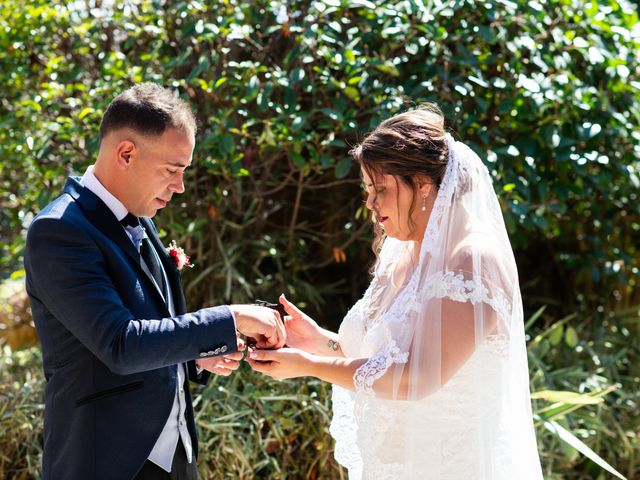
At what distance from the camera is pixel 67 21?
4668mm

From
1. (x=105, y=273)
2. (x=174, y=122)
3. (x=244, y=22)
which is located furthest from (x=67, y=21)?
(x=105, y=273)

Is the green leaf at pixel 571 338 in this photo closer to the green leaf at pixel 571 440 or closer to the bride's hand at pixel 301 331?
the green leaf at pixel 571 440

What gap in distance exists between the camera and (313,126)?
175 inches

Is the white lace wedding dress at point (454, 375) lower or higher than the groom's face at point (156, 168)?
lower

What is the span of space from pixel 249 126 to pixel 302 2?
748 millimetres

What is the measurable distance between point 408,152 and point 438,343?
0.63 meters

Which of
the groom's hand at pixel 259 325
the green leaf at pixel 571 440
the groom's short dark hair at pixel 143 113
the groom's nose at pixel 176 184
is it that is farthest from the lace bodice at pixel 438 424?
the green leaf at pixel 571 440

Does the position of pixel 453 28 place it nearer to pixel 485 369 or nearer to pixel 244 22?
pixel 244 22

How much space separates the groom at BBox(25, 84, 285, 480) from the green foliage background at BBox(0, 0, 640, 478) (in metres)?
1.59

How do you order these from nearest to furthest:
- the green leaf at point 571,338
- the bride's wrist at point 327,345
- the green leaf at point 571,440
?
the bride's wrist at point 327,345, the green leaf at point 571,440, the green leaf at point 571,338

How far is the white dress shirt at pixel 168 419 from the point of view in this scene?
2.39 m

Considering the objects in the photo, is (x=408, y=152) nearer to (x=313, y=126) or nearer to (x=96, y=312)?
(x=96, y=312)

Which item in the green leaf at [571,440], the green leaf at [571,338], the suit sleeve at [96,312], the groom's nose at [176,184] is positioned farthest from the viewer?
the green leaf at [571,338]

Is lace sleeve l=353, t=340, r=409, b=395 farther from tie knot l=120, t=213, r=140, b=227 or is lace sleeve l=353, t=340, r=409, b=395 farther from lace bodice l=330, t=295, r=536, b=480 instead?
tie knot l=120, t=213, r=140, b=227
